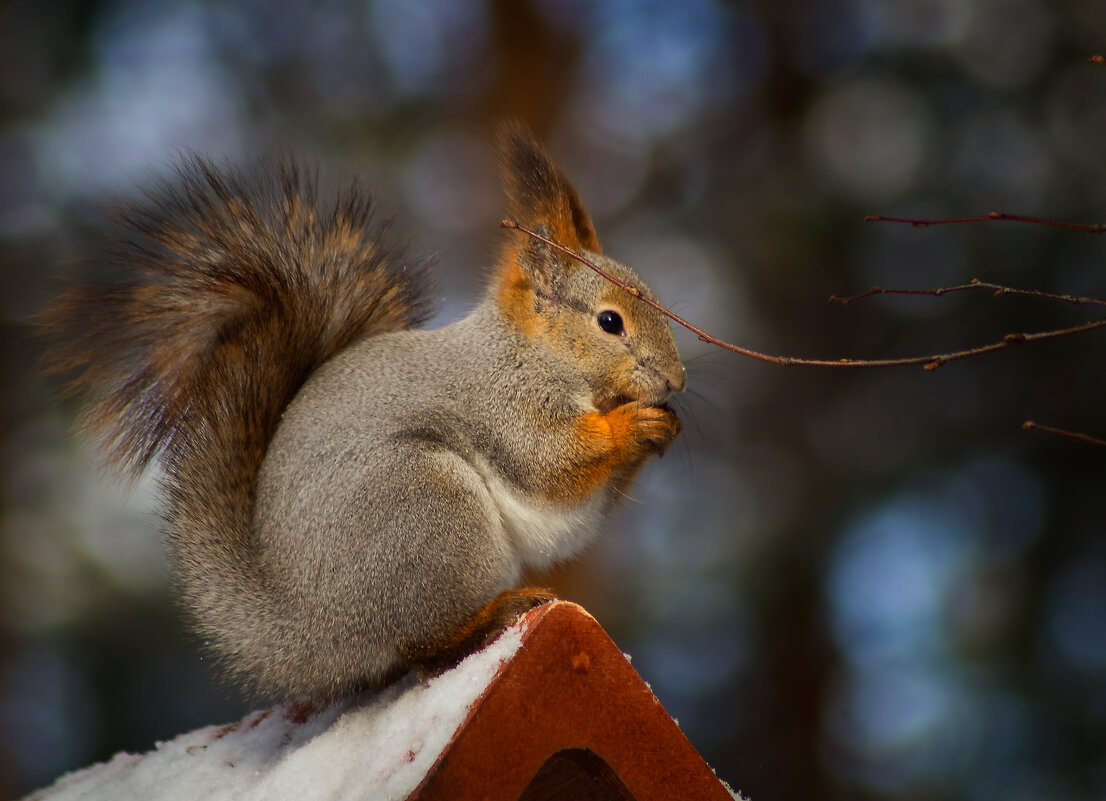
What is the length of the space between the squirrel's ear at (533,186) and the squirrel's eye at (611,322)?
13 cm

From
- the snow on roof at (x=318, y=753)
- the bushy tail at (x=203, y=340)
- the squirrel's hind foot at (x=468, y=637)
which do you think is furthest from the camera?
the bushy tail at (x=203, y=340)

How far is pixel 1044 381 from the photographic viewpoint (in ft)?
7.40

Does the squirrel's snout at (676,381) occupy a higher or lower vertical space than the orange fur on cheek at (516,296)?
lower

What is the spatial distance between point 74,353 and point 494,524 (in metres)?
0.63

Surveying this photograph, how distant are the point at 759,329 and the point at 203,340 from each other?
1802 mm

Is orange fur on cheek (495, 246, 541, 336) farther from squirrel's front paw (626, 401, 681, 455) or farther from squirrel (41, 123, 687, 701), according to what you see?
squirrel's front paw (626, 401, 681, 455)

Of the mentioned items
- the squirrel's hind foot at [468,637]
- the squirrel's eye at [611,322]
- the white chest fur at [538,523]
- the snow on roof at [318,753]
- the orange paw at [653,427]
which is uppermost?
the squirrel's eye at [611,322]

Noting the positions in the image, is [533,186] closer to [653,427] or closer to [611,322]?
[611,322]

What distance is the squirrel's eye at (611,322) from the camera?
1.36 metres

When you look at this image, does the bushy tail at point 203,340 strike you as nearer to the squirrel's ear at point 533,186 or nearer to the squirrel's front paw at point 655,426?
the squirrel's ear at point 533,186

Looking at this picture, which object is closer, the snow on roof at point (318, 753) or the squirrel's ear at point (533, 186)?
the snow on roof at point (318, 753)

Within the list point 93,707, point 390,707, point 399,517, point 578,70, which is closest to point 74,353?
point 399,517

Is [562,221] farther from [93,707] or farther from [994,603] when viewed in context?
[93,707]

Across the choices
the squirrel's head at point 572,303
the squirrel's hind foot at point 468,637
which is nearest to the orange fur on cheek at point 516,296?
the squirrel's head at point 572,303
